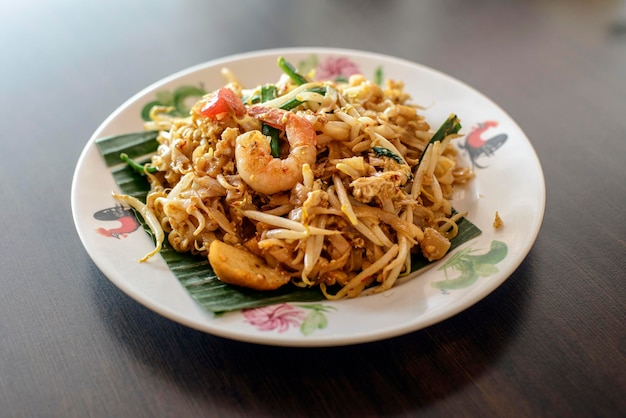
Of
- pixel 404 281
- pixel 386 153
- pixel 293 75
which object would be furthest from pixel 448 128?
pixel 404 281

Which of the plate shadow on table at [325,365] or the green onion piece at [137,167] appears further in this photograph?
the green onion piece at [137,167]


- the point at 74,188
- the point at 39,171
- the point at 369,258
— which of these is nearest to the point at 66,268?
the point at 74,188

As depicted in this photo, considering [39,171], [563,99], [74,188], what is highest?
[74,188]

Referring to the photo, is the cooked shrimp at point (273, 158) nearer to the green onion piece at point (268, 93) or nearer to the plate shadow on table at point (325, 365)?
the green onion piece at point (268, 93)

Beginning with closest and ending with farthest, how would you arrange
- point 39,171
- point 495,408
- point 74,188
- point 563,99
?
point 495,408
point 74,188
point 39,171
point 563,99

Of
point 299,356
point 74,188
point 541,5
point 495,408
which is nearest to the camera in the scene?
point 495,408

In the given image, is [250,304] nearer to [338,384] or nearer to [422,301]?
[338,384]

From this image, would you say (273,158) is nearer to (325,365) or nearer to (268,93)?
(268,93)

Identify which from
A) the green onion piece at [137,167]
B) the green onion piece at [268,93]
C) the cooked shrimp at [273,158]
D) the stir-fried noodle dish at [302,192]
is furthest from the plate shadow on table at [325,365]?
the green onion piece at [268,93]
